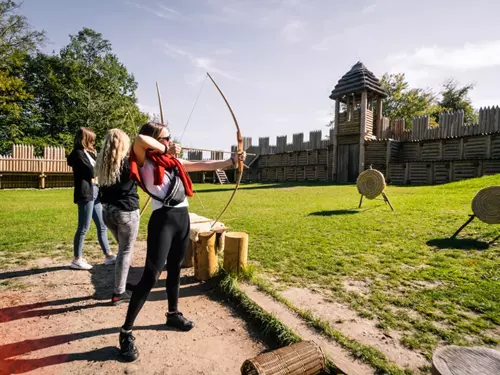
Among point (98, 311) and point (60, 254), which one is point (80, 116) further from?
point (98, 311)

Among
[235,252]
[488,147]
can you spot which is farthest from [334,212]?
[488,147]

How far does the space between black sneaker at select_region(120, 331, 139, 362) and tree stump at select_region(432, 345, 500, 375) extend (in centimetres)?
214

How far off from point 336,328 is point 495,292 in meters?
2.19

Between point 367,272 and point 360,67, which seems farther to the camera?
point 360,67

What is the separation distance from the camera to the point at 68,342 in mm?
2656

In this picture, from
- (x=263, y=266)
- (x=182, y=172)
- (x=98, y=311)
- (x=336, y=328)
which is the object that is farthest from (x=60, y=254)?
(x=336, y=328)

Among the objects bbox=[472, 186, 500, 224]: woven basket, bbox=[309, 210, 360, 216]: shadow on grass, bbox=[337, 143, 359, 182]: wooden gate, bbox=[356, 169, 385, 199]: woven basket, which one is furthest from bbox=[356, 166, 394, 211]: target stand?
bbox=[337, 143, 359, 182]: wooden gate

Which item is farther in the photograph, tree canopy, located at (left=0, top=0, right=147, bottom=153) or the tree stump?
tree canopy, located at (left=0, top=0, right=147, bottom=153)

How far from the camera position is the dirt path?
2.35 m

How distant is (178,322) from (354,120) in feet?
66.2

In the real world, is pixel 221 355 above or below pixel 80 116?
below

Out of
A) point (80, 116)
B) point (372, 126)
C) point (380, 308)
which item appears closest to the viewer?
point (380, 308)

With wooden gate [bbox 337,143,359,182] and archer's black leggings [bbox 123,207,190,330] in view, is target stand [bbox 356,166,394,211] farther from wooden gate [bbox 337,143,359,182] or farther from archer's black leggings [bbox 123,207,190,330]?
wooden gate [bbox 337,143,359,182]

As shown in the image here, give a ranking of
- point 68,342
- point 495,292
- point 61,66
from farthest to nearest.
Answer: point 61,66 → point 495,292 → point 68,342
